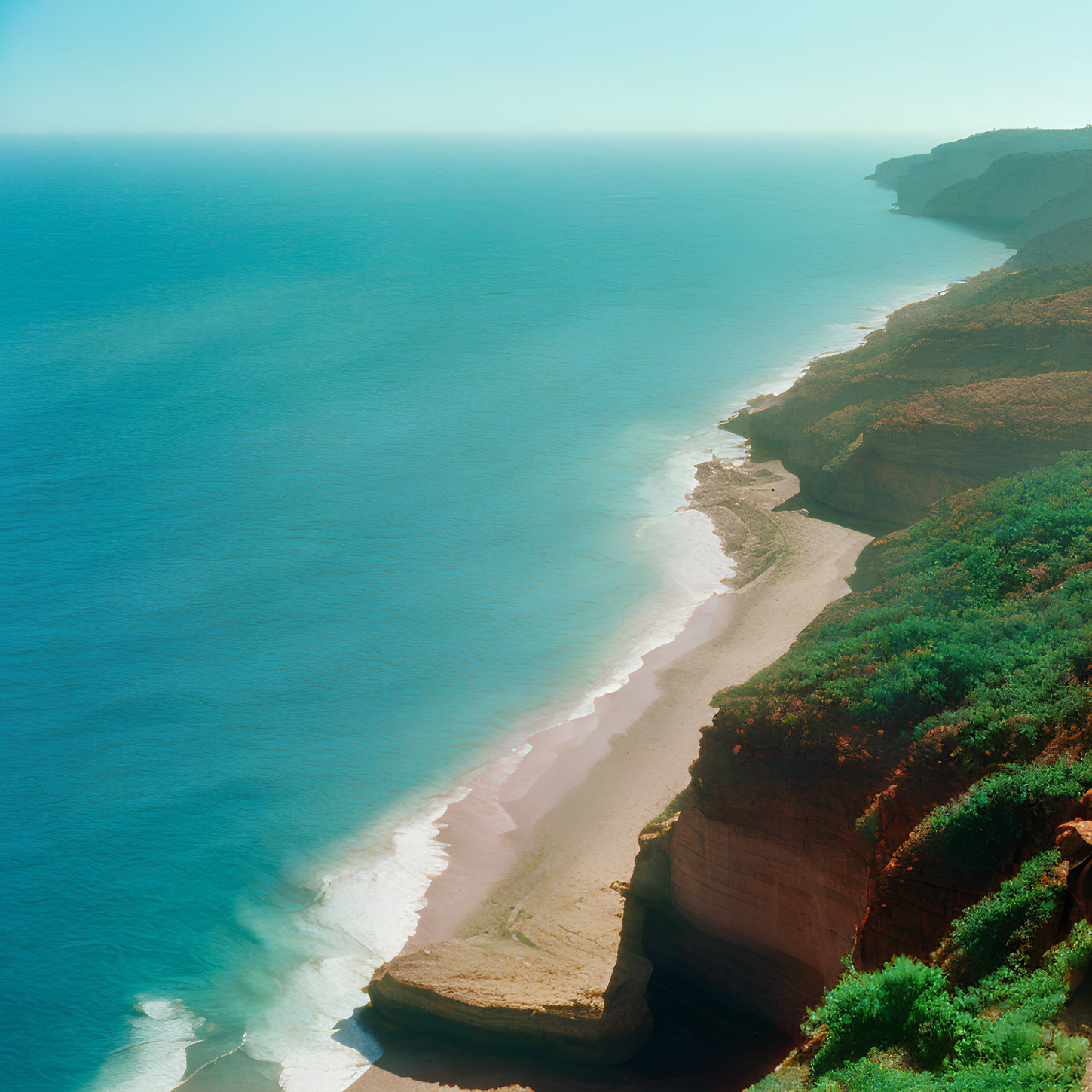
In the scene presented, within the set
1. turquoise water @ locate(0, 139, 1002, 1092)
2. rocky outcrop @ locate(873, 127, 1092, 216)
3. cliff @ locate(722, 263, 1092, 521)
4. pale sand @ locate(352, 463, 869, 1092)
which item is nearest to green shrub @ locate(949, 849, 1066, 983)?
pale sand @ locate(352, 463, 869, 1092)

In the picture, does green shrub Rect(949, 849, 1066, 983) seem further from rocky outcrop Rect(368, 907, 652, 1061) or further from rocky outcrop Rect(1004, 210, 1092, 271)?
rocky outcrop Rect(1004, 210, 1092, 271)

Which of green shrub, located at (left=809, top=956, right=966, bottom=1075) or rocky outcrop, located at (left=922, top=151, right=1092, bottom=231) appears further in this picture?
rocky outcrop, located at (left=922, top=151, right=1092, bottom=231)

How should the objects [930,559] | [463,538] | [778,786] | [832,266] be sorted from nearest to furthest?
[778,786], [930,559], [463,538], [832,266]

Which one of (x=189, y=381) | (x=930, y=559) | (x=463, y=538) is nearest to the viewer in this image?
(x=930, y=559)

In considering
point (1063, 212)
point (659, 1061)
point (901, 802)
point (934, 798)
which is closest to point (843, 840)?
point (901, 802)

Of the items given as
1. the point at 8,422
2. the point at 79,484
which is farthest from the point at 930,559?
the point at 8,422

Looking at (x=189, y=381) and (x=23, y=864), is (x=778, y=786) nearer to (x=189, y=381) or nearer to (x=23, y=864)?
(x=23, y=864)

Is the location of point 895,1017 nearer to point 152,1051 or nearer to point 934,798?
point 934,798
